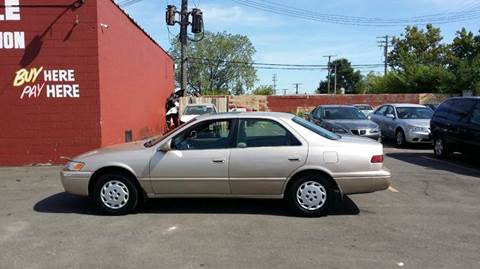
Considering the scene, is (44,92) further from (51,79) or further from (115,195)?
(115,195)

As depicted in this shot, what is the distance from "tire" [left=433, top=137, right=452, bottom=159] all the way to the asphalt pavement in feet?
14.5

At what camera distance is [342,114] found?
16.5 metres

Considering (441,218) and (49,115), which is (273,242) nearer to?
(441,218)

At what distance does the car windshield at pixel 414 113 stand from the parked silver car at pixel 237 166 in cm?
1108

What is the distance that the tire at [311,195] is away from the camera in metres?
7.07

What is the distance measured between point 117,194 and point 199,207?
4.01 feet

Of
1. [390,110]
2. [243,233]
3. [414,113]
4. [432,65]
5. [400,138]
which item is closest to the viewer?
[243,233]

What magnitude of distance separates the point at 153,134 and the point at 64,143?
28.6 feet

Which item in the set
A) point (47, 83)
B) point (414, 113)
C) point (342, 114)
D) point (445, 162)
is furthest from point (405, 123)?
point (47, 83)

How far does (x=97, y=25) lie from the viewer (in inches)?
481

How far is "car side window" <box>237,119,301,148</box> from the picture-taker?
721cm

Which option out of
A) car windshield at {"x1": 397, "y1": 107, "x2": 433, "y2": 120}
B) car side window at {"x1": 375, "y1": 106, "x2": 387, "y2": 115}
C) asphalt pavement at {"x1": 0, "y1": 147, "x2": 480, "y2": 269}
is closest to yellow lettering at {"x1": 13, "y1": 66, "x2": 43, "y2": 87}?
asphalt pavement at {"x1": 0, "y1": 147, "x2": 480, "y2": 269}

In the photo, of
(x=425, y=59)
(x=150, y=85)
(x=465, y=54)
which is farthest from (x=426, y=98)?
(x=150, y=85)

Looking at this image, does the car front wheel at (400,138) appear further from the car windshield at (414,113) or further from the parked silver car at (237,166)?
the parked silver car at (237,166)
